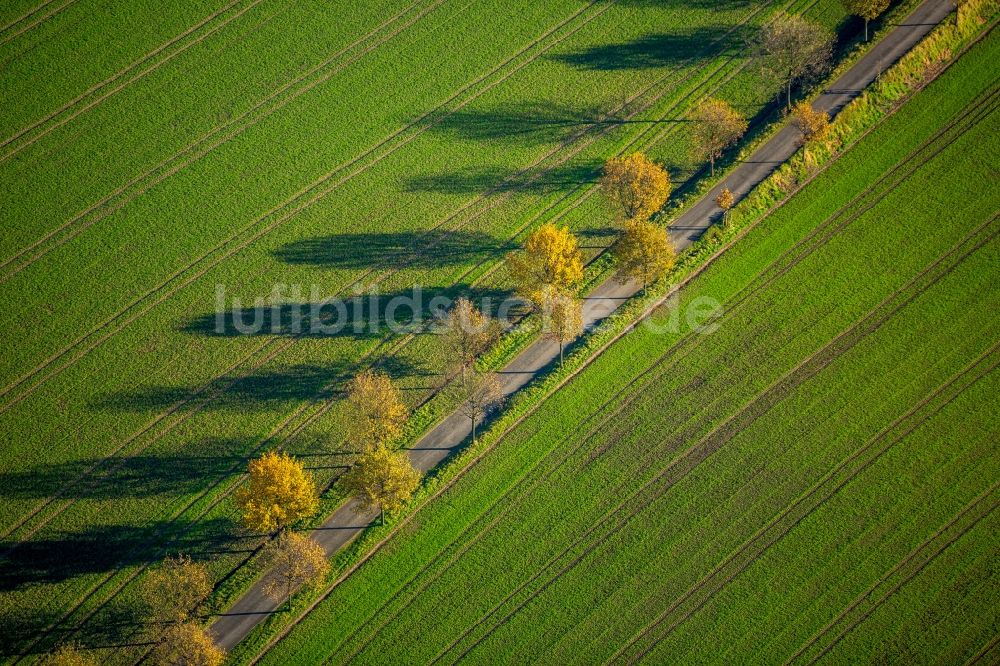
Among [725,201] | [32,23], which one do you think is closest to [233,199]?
[32,23]

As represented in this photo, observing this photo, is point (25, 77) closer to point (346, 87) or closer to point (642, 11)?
point (346, 87)

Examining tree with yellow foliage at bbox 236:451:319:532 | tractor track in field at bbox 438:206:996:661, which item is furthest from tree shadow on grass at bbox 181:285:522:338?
tractor track in field at bbox 438:206:996:661

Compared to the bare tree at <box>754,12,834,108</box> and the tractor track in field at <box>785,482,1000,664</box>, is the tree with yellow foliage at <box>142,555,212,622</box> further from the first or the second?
the bare tree at <box>754,12,834,108</box>

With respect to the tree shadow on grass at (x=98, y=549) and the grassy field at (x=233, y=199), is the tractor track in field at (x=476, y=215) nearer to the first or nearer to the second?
the grassy field at (x=233, y=199)

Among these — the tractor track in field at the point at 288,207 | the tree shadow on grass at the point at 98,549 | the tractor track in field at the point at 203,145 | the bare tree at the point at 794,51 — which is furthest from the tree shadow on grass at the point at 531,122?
the tree shadow on grass at the point at 98,549

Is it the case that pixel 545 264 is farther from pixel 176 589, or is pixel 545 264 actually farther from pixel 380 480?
pixel 176 589

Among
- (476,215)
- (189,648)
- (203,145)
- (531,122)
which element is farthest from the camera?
(531,122)
